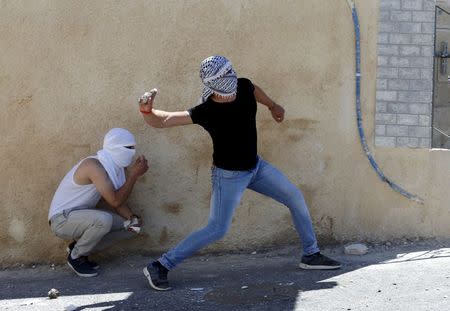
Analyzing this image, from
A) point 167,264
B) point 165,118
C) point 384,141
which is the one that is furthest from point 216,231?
point 384,141

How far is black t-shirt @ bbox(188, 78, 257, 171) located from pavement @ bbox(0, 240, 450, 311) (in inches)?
33.5

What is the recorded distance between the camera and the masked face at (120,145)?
558 cm

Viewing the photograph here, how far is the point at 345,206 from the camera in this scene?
238 inches

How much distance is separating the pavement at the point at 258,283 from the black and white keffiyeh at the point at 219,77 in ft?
4.33

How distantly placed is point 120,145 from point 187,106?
0.65m

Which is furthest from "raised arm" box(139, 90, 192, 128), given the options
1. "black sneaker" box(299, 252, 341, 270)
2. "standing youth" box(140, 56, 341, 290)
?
"black sneaker" box(299, 252, 341, 270)

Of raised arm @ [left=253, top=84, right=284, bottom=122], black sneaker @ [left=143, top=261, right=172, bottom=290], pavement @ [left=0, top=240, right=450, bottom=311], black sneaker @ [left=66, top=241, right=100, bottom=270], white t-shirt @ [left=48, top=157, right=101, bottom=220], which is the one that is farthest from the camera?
black sneaker @ [left=66, top=241, right=100, bottom=270]

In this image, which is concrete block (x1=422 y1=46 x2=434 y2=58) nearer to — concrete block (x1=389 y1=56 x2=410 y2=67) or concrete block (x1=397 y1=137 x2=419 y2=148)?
→ concrete block (x1=389 y1=56 x2=410 y2=67)

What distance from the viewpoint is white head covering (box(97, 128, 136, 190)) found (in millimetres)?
5586

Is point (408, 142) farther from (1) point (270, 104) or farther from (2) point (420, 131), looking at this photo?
(1) point (270, 104)

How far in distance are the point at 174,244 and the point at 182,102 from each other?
1.09 m

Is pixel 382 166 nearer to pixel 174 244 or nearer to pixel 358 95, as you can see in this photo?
pixel 358 95

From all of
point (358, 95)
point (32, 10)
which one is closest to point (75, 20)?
point (32, 10)

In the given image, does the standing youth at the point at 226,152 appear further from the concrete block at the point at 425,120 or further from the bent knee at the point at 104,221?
the concrete block at the point at 425,120
